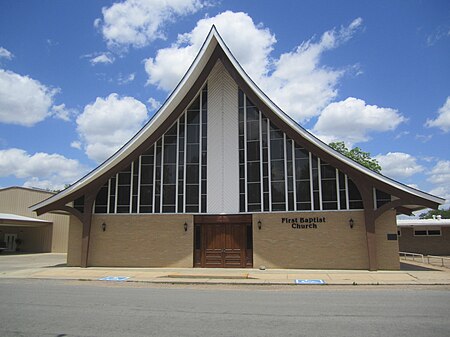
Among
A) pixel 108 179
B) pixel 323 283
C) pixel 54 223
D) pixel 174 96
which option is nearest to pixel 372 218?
pixel 323 283

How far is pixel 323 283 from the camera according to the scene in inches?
581

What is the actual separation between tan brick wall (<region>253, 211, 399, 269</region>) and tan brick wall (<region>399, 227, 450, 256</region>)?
13.4 meters

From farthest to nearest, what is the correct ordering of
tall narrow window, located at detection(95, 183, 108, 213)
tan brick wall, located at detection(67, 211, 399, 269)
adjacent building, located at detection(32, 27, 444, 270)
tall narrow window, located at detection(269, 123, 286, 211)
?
tall narrow window, located at detection(95, 183, 108, 213) < tall narrow window, located at detection(269, 123, 286, 211) < adjacent building, located at detection(32, 27, 444, 270) < tan brick wall, located at detection(67, 211, 399, 269)

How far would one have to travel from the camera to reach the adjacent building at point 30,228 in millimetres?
40375

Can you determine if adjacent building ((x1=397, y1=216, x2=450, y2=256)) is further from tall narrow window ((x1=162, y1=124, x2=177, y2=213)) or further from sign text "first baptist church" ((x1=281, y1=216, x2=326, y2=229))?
tall narrow window ((x1=162, y1=124, x2=177, y2=213))

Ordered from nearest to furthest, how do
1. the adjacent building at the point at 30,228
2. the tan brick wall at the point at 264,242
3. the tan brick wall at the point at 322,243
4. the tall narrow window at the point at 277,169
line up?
the tan brick wall at the point at 322,243 < the tan brick wall at the point at 264,242 < the tall narrow window at the point at 277,169 < the adjacent building at the point at 30,228

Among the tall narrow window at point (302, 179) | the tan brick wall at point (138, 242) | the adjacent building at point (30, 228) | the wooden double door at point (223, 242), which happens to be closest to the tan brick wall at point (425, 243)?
the tall narrow window at point (302, 179)

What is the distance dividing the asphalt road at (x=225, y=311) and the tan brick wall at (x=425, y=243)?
59.5ft

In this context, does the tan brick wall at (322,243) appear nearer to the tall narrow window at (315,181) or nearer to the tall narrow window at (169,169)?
the tall narrow window at (315,181)

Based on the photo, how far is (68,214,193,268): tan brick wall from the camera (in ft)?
67.5

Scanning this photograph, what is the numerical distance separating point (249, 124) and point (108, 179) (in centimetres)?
797

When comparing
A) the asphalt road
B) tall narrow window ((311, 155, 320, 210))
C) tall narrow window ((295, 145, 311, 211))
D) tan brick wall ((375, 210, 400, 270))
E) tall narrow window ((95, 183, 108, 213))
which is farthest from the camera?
tall narrow window ((95, 183, 108, 213))

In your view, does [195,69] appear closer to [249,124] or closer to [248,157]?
[249,124]

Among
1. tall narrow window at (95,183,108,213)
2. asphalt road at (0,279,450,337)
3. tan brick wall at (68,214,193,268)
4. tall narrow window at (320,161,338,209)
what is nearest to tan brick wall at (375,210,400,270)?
tall narrow window at (320,161,338,209)
